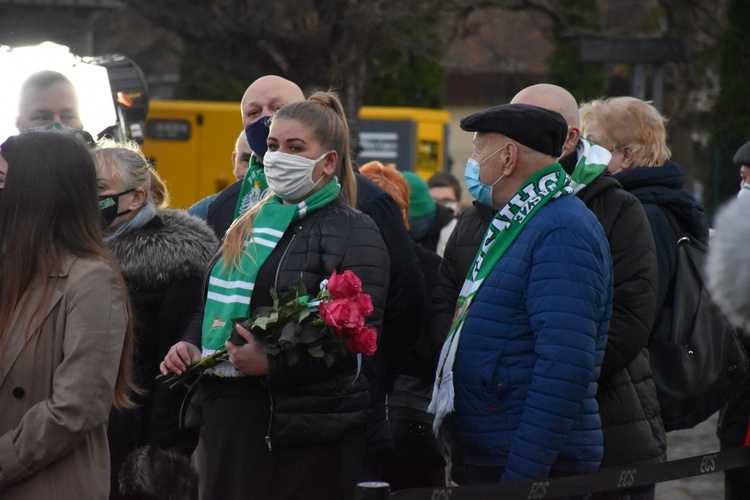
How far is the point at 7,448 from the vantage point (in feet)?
9.86

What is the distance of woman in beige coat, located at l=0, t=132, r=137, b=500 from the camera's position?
302 centimetres

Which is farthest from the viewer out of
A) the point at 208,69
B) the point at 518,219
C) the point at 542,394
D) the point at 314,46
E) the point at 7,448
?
the point at 208,69

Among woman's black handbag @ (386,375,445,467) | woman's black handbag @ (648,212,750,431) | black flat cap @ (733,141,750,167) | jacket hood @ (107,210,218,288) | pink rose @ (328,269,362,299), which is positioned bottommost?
woman's black handbag @ (386,375,445,467)

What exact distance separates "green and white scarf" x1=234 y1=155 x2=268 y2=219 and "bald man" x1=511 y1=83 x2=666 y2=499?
1.22 m

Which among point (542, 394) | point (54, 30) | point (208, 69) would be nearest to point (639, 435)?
point (542, 394)

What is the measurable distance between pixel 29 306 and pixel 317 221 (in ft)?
3.60

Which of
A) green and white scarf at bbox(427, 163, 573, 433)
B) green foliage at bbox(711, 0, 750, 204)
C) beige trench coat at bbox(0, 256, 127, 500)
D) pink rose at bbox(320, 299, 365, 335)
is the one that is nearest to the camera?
beige trench coat at bbox(0, 256, 127, 500)

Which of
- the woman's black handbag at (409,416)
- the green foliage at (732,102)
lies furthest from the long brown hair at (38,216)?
the green foliage at (732,102)

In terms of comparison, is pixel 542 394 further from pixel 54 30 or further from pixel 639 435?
pixel 54 30

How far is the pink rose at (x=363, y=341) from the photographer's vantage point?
141 inches

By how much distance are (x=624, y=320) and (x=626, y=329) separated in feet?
0.12

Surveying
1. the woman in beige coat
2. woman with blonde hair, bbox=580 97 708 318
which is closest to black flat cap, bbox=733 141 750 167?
woman with blonde hair, bbox=580 97 708 318

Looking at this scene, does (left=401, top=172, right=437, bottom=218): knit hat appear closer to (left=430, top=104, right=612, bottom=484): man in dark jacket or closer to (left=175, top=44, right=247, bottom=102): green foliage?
(left=430, top=104, right=612, bottom=484): man in dark jacket

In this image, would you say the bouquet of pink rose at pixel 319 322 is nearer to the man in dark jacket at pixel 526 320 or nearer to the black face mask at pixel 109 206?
the man in dark jacket at pixel 526 320
